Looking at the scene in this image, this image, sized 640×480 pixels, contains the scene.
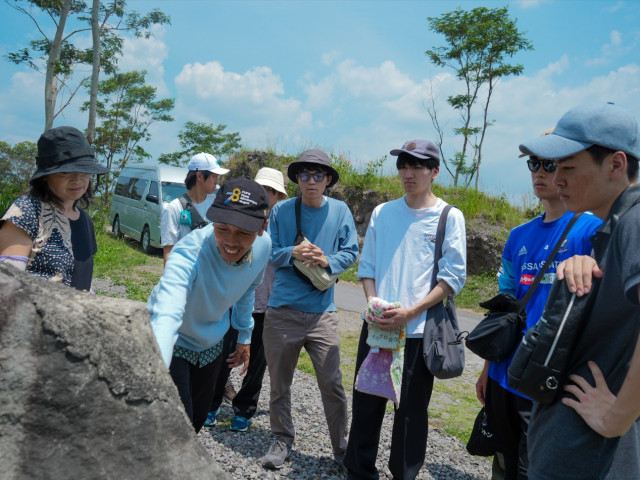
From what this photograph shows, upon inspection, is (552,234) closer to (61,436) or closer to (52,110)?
(61,436)

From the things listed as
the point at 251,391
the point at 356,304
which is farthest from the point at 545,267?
the point at 356,304

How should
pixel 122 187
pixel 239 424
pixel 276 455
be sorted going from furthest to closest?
pixel 122 187 → pixel 239 424 → pixel 276 455

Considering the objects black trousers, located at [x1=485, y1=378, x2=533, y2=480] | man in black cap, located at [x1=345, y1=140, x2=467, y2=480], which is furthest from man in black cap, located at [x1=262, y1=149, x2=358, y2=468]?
black trousers, located at [x1=485, y1=378, x2=533, y2=480]

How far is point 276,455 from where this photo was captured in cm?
370

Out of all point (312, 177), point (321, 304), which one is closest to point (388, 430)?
point (321, 304)

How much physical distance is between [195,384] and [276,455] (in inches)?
41.0

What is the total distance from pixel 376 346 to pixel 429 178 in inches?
43.9

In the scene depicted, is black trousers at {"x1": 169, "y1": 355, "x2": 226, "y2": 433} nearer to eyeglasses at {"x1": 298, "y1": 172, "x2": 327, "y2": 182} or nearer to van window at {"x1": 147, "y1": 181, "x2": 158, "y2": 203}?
eyeglasses at {"x1": 298, "y1": 172, "x2": 327, "y2": 182}

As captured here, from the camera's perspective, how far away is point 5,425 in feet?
4.14

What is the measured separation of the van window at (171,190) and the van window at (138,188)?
880 millimetres

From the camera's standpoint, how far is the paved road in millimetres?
9458

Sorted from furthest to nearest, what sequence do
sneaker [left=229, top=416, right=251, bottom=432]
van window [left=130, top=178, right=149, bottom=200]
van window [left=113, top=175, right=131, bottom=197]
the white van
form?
van window [left=113, top=175, right=131, bottom=197], van window [left=130, top=178, right=149, bottom=200], the white van, sneaker [left=229, top=416, right=251, bottom=432]

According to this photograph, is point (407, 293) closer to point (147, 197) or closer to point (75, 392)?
point (75, 392)

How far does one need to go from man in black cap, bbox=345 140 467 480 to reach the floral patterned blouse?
5.36 ft
